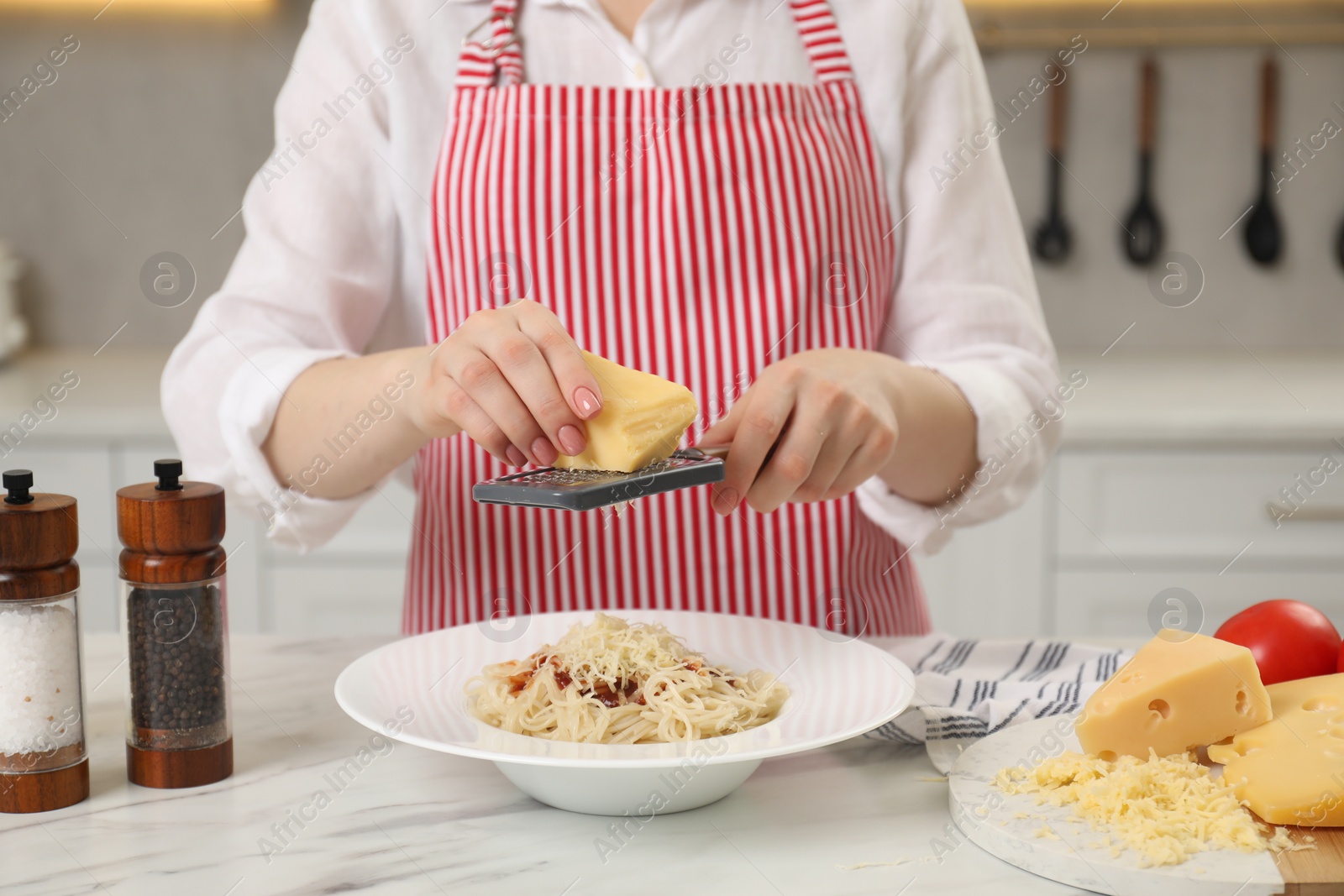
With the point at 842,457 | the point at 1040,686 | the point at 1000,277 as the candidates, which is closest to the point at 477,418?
the point at 842,457

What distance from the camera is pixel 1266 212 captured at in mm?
2633

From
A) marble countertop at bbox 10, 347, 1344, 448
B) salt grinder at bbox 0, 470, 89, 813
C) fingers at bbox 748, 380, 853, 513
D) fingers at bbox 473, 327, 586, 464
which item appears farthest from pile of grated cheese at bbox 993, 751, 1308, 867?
marble countertop at bbox 10, 347, 1344, 448

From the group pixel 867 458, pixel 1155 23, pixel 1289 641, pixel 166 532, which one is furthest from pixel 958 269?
pixel 1155 23

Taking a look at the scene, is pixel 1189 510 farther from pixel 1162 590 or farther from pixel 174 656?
pixel 174 656

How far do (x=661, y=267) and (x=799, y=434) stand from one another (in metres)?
0.38

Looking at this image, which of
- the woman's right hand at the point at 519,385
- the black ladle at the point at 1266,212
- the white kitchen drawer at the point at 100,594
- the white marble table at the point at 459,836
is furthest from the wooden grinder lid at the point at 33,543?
the black ladle at the point at 1266,212

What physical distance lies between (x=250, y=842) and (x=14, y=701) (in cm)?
19

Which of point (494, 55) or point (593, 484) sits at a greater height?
point (494, 55)

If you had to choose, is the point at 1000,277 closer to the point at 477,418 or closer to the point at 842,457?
the point at 842,457

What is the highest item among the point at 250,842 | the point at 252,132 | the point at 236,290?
the point at 252,132

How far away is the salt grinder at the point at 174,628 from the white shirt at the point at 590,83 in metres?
0.34

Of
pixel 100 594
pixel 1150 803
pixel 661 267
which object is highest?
pixel 661 267

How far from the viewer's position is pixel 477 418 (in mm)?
861

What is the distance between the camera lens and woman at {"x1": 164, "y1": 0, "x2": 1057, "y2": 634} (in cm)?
122
